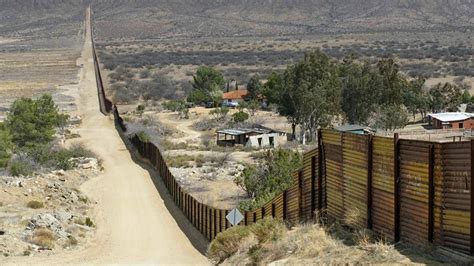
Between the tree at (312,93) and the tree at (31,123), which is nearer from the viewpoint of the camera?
the tree at (31,123)

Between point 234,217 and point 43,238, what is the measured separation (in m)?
8.46

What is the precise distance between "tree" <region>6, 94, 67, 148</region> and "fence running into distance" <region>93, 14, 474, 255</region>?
1536 inches

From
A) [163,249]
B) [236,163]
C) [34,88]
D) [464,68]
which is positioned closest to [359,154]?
[163,249]

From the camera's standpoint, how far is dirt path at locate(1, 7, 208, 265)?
A: 2598 cm

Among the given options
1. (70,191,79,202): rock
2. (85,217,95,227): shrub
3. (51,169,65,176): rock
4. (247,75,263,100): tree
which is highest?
(85,217,95,227): shrub

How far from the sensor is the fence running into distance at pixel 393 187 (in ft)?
42.4

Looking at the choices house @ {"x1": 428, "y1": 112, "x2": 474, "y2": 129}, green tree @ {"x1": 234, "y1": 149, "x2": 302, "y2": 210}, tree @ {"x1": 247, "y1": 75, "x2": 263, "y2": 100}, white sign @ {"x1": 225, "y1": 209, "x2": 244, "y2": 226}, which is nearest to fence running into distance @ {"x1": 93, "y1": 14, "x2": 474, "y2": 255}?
white sign @ {"x1": 225, "y1": 209, "x2": 244, "y2": 226}

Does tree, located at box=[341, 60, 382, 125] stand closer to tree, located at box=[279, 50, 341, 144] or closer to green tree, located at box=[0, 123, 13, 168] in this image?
tree, located at box=[279, 50, 341, 144]

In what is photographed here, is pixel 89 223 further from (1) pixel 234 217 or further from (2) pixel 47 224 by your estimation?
(1) pixel 234 217

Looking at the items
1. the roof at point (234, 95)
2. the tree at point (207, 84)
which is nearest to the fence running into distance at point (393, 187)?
the roof at point (234, 95)

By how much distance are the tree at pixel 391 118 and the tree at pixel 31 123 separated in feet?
79.2

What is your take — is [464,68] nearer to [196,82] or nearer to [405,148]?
[196,82]

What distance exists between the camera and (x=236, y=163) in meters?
50.8

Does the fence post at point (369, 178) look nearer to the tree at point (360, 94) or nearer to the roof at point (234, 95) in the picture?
the tree at point (360, 94)
